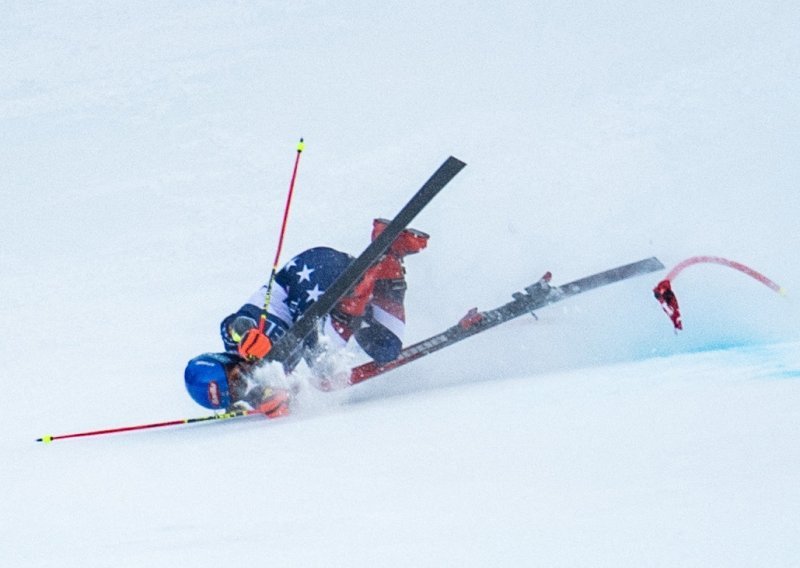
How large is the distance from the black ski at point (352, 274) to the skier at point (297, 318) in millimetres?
59

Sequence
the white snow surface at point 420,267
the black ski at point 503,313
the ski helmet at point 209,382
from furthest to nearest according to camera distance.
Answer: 1. the black ski at point 503,313
2. the ski helmet at point 209,382
3. the white snow surface at point 420,267

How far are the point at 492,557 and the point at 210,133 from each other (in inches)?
291

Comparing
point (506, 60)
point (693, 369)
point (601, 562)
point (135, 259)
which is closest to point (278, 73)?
point (506, 60)

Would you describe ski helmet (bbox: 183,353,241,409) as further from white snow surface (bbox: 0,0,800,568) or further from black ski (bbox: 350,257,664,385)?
black ski (bbox: 350,257,664,385)

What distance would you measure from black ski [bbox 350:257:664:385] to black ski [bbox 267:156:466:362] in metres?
0.38

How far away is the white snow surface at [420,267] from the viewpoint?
2650mm

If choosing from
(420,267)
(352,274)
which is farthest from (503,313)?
(352,274)

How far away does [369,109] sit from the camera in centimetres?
947

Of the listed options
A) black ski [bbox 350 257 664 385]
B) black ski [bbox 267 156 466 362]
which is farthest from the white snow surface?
black ski [bbox 267 156 466 362]

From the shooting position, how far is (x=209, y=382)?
14.3 ft

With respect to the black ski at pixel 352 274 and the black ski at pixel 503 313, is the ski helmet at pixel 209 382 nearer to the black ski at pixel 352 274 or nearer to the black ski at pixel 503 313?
the black ski at pixel 352 274

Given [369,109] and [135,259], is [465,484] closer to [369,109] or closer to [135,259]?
[135,259]

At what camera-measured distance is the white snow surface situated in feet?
8.70

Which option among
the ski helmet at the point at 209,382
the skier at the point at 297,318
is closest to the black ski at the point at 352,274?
the skier at the point at 297,318
